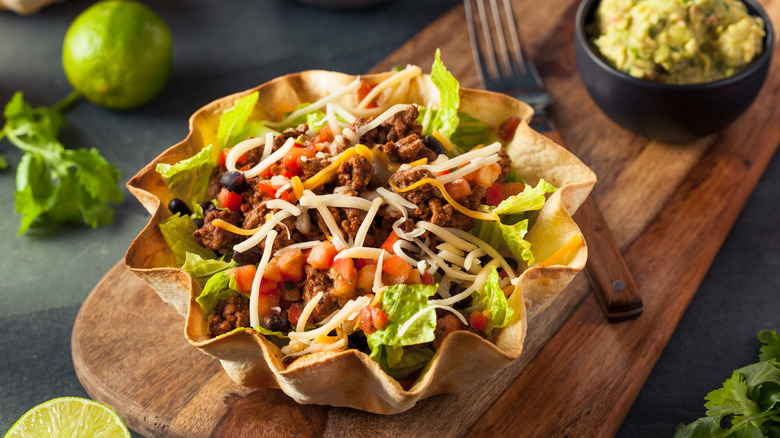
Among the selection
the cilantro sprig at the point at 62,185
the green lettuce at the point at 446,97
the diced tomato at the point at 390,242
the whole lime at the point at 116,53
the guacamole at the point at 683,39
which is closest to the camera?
the diced tomato at the point at 390,242

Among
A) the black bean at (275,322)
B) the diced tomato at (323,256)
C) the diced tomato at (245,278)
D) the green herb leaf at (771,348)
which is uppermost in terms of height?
the diced tomato at (245,278)

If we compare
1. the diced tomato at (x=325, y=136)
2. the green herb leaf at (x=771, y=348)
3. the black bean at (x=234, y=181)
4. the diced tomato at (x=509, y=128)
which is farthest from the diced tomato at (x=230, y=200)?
the green herb leaf at (x=771, y=348)

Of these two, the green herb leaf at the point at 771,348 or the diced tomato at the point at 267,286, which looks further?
the green herb leaf at the point at 771,348

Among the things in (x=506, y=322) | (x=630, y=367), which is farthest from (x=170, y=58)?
(x=630, y=367)

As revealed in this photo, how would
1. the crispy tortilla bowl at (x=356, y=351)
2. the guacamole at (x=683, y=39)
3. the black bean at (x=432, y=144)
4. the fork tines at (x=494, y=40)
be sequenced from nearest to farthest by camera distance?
the crispy tortilla bowl at (x=356, y=351) → the black bean at (x=432, y=144) → the guacamole at (x=683, y=39) → the fork tines at (x=494, y=40)

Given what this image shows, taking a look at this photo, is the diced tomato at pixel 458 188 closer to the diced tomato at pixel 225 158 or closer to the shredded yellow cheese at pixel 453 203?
the shredded yellow cheese at pixel 453 203

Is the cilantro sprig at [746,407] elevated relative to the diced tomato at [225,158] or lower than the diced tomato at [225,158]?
lower

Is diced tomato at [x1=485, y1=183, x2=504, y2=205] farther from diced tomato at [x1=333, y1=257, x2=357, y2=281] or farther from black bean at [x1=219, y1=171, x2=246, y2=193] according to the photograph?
black bean at [x1=219, y1=171, x2=246, y2=193]
